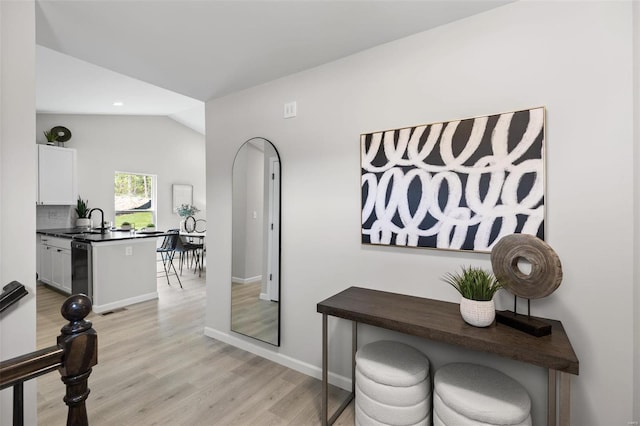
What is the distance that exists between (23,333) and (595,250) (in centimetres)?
292

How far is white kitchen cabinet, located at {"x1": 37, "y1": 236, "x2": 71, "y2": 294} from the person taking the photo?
166 inches

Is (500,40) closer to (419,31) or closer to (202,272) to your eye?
(419,31)

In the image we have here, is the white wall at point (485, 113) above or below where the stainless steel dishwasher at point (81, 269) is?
above

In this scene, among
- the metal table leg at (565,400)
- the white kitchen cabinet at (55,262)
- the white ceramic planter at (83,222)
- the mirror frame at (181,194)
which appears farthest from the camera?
the mirror frame at (181,194)

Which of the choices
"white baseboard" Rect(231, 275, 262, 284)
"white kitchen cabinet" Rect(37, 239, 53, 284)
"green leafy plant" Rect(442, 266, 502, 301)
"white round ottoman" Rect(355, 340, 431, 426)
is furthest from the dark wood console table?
"white kitchen cabinet" Rect(37, 239, 53, 284)

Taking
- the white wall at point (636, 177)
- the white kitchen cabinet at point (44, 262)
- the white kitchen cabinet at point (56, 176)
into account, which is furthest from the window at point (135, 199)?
the white wall at point (636, 177)

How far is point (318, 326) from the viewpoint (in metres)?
2.33

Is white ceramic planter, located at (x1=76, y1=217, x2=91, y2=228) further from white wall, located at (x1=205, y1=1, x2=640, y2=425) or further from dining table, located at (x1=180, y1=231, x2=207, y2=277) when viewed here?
white wall, located at (x1=205, y1=1, x2=640, y2=425)

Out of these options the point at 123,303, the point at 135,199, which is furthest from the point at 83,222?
the point at 123,303

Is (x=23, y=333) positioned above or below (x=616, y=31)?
below

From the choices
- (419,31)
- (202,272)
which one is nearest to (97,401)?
(419,31)

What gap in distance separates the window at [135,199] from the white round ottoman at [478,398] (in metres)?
6.75

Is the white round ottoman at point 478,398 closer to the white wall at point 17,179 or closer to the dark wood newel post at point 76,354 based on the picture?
the dark wood newel post at point 76,354

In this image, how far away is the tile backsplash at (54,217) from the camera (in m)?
5.33
